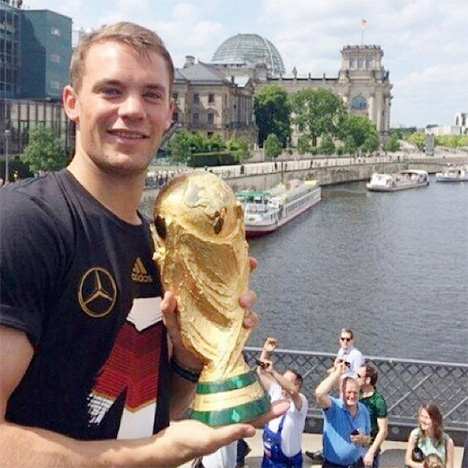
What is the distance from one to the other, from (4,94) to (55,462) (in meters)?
44.5

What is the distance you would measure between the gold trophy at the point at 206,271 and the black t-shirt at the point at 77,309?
2.5 inches

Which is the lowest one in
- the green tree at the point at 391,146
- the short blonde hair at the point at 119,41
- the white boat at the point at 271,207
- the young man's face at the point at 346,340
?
the white boat at the point at 271,207

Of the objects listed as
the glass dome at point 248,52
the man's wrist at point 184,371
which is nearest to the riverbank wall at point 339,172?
the glass dome at point 248,52

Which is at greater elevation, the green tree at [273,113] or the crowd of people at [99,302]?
the green tree at [273,113]

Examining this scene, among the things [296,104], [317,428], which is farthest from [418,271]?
[296,104]

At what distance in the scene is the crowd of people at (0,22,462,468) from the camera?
5.29 feet

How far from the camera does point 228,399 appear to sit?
1.81 m

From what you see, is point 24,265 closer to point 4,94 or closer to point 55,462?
point 55,462

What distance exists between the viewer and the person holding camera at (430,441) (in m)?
5.19

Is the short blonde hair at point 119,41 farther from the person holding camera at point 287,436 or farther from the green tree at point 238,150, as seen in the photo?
the green tree at point 238,150

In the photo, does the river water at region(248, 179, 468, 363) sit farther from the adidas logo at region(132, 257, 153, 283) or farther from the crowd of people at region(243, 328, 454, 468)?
the adidas logo at region(132, 257, 153, 283)

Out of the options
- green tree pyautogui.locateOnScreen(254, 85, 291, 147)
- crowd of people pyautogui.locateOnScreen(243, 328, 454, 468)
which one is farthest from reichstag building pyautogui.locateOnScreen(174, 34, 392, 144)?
crowd of people pyautogui.locateOnScreen(243, 328, 454, 468)

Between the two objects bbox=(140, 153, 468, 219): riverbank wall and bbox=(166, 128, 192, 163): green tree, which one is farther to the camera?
bbox=(166, 128, 192, 163): green tree

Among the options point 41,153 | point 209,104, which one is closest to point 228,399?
point 41,153
